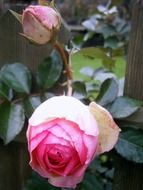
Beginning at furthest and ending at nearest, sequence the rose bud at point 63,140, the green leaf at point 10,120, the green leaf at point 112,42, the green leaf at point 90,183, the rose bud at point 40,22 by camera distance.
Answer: the green leaf at point 112,42, the green leaf at point 90,183, the green leaf at point 10,120, the rose bud at point 40,22, the rose bud at point 63,140

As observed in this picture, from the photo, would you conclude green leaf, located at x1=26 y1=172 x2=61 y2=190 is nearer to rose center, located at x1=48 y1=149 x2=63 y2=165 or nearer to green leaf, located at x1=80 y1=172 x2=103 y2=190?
green leaf, located at x1=80 y1=172 x2=103 y2=190

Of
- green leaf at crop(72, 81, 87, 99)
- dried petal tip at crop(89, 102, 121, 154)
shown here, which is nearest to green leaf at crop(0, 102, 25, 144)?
green leaf at crop(72, 81, 87, 99)

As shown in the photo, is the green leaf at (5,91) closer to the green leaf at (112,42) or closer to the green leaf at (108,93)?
the green leaf at (108,93)

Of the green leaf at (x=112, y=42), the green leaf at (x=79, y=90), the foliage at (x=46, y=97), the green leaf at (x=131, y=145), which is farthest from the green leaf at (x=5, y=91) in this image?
the green leaf at (x=112, y=42)

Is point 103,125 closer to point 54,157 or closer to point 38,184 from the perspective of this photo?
point 54,157

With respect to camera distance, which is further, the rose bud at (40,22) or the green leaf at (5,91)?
the green leaf at (5,91)

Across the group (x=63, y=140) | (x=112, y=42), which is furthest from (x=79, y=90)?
(x=112, y=42)

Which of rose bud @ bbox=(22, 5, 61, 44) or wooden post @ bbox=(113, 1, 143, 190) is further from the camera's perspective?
wooden post @ bbox=(113, 1, 143, 190)
